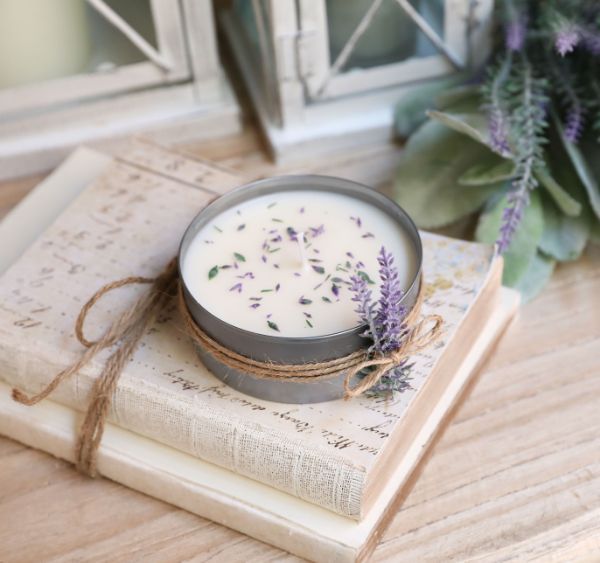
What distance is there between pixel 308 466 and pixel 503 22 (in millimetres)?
452

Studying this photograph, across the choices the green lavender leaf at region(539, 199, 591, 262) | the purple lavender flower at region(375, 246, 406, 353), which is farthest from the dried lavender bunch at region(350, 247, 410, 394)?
the green lavender leaf at region(539, 199, 591, 262)

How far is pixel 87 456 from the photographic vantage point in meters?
0.59

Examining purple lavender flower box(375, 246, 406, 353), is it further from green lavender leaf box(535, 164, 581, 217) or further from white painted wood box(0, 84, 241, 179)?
white painted wood box(0, 84, 241, 179)

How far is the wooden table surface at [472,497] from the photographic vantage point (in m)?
0.56

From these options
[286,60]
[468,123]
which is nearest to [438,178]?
[468,123]

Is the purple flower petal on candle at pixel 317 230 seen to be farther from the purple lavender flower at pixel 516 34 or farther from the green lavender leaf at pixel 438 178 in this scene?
the purple lavender flower at pixel 516 34

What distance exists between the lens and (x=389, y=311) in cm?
50

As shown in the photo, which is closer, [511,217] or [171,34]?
[511,217]

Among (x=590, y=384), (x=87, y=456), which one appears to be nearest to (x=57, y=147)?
(x=87, y=456)

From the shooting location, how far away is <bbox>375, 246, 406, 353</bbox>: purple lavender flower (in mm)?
505

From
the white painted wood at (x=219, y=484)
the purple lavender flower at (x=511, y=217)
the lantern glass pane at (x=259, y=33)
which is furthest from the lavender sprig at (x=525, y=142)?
the lantern glass pane at (x=259, y=33)

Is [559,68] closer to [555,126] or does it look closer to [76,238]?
[555,126]

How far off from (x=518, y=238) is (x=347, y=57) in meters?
0.22

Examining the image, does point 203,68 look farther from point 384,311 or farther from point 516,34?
point 384,311
